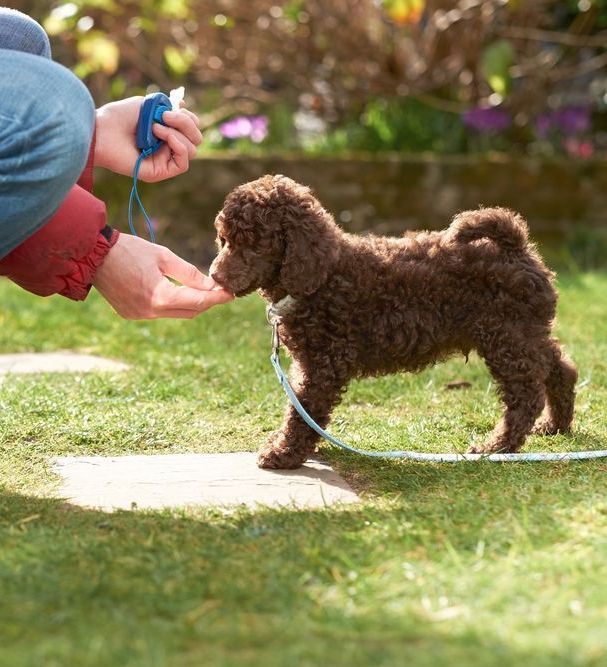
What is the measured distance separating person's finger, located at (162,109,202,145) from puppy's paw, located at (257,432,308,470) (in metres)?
1.11

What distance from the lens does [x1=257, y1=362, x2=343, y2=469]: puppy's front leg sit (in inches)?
144

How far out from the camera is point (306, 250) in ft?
11.8

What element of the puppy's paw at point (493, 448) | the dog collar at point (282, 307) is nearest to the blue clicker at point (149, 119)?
the dog collar at point (282, 307)

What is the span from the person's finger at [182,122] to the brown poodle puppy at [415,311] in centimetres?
25

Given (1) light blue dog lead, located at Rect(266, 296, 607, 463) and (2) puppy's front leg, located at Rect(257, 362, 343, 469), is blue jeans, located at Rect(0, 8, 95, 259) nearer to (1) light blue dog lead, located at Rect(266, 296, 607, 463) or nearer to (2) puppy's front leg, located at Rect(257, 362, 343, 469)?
(1) light blue dog lead, located at Rect(266, 296, 607, 463)

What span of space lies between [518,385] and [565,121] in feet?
19.4

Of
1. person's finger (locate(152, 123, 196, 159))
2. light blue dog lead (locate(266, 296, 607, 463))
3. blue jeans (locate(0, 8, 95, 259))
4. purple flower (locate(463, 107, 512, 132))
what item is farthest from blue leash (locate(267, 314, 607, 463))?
purple flower (locate(463, 107, 512, 132))

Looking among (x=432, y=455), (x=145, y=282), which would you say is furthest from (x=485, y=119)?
(x=145, y=282)

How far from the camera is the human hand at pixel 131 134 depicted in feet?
11.8

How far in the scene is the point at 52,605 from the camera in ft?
7.74

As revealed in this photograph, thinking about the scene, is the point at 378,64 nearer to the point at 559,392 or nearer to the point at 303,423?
the point at 559,392

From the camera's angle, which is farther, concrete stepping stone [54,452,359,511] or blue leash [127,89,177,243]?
blue leash [127,89,177,243]

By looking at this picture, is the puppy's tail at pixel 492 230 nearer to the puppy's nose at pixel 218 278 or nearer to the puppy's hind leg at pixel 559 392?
the puppy's hind leg at pixel 559 392

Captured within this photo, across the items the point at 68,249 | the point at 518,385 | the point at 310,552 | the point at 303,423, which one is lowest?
the point at 303,423
